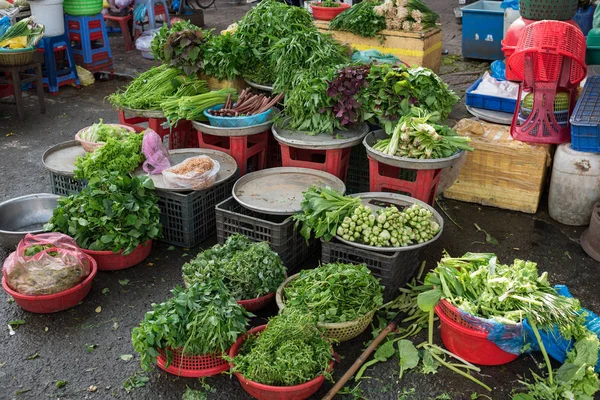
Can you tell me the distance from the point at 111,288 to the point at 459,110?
5.28 metres

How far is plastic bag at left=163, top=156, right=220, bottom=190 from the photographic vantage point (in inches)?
185

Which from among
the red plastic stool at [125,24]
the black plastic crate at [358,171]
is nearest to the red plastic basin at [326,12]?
the black plastic crate at [358,171]

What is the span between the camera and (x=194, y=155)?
5445 millimetres

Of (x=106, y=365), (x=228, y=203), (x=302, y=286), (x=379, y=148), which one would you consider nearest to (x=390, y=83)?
(x=379, y=148)

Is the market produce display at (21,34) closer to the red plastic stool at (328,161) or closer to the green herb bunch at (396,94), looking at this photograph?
the red plastic stool at (328,161)

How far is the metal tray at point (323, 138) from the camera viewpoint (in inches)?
194

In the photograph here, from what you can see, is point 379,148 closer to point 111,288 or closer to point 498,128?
point 498,128

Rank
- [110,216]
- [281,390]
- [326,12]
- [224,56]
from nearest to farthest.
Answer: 1. [281,390]
2. [110,216]
3. [224,56]
4. [326,12]

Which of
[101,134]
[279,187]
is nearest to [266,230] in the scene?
[279,187]

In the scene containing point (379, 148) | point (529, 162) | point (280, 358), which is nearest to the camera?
point (280, 358)

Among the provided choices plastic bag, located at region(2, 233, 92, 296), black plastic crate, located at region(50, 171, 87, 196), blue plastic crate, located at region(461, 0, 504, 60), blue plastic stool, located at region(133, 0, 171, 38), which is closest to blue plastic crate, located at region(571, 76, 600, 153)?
plastic bag, located at region(2, 233, 92, 296)

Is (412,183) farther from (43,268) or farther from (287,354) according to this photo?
(43,268)

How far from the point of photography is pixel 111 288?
174 inches

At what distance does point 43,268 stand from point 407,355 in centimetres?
238
